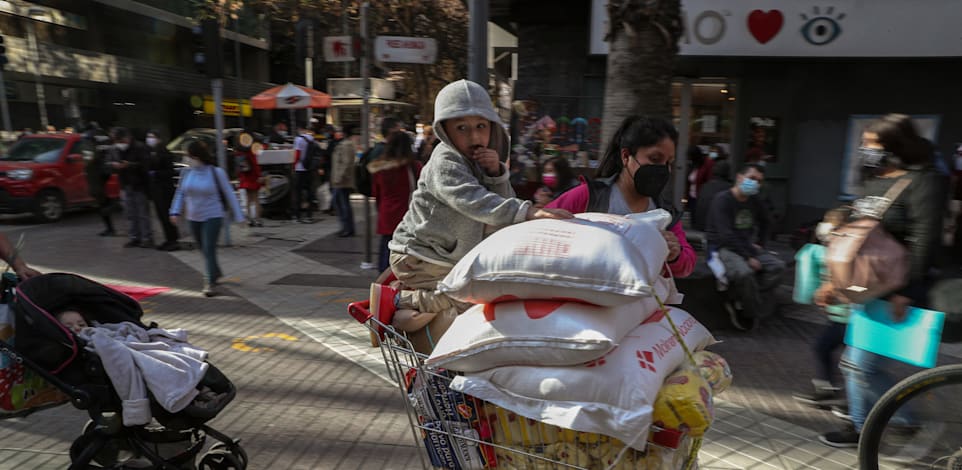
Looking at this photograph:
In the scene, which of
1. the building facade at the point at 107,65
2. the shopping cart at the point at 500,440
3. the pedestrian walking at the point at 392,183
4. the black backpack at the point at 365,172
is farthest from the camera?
the building facade at the point at 107,65

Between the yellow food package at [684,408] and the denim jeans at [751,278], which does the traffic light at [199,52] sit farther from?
the yellow food package at [684,408]

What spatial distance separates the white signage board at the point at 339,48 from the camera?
8.90 meters

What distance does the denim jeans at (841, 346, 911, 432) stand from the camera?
3.69 m

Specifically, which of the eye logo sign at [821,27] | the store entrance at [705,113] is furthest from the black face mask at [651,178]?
the eye logo sign at [821,27]

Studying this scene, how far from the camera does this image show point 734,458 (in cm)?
385

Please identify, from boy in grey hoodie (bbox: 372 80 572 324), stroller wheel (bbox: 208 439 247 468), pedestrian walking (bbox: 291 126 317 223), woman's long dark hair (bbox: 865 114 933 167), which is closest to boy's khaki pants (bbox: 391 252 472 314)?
boy in grey hoodie (bbox: 372 80 572 324)

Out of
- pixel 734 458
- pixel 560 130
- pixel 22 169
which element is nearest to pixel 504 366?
pixel 734 458

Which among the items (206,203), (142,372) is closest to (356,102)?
(206,203)

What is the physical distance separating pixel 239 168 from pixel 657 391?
11855 millimetres

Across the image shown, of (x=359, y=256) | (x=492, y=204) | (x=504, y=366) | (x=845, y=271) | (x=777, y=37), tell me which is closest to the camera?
(x=504, y=366)

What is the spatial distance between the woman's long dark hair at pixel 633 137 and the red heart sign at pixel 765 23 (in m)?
9.65

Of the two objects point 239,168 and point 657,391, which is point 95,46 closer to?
point 239,168

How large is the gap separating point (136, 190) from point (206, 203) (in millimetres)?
3604

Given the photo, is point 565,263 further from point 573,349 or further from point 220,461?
point 220,461
